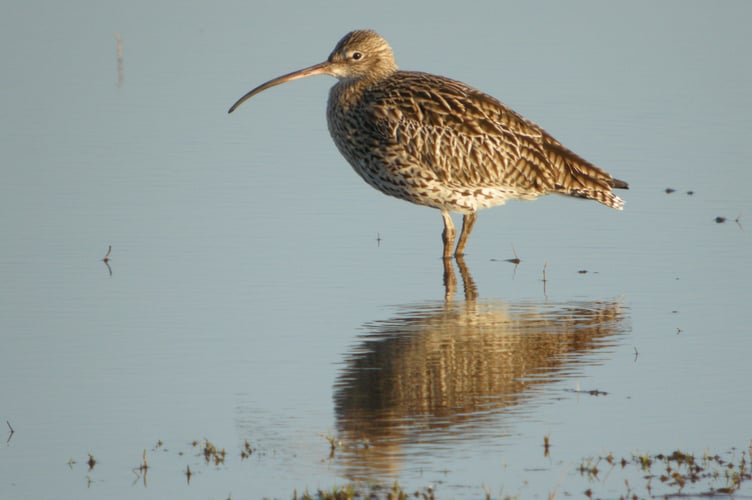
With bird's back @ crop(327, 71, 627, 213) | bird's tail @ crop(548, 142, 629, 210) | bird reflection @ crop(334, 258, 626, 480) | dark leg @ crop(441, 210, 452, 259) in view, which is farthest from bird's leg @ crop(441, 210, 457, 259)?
bird reflection @ crop(334, 258, 626, 480)

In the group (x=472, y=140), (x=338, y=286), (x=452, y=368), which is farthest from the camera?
(x=472, y=140)

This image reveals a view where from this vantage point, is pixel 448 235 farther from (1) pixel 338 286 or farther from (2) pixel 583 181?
(1) pixel 338 286

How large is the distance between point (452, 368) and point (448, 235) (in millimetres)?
3778

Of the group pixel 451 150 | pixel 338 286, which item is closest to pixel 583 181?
pixel 451 150

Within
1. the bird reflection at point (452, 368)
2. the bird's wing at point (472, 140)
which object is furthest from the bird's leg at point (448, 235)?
the bird reflection at point (452, 368)

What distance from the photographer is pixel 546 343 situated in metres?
9.80

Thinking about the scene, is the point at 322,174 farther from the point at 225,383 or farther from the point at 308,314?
the point at 225,383

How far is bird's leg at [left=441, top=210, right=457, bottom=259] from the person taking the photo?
41.9 ft

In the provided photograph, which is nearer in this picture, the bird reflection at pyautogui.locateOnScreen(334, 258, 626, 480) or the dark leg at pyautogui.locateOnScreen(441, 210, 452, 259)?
the bird reflection at pyautogui.locateOnScreen(334, 258, 626, 480)

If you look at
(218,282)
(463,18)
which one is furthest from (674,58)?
(218,282)

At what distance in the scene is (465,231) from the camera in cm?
1300

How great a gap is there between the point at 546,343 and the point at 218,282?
291 cm

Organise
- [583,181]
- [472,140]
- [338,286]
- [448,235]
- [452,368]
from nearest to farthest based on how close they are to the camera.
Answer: [452,368] → [338,286] → [448,235] → [472,140] → [583,181]

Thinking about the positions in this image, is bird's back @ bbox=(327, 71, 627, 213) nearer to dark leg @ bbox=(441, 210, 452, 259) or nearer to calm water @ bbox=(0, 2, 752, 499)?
dark leg @ bbox=(441, 210, 452, 259)
